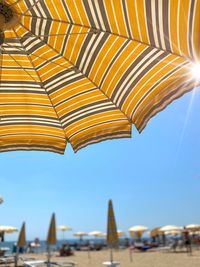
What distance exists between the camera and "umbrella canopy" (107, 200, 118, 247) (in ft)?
32.1

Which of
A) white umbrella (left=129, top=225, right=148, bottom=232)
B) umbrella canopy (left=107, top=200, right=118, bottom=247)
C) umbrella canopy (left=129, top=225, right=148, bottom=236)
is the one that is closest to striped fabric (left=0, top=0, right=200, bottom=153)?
umbrella canopy (left=107, top=200, right=118, bottom=247)

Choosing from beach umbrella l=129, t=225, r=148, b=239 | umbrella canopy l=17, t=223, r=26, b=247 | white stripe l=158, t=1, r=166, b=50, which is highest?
white stripe l=158, t=1, r=166, b=50

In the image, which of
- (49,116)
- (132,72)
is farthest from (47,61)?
(132,72)

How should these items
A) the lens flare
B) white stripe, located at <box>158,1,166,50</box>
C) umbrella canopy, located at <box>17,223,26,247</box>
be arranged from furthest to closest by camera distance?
umbrella canopy, located at <box>17,223,26,247</box> → the lens flare → white stripe, located at <box>158,1,166,50</box>

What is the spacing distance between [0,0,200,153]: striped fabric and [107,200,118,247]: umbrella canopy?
6.74m

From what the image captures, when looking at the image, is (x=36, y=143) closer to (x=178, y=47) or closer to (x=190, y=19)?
(x=178, y=47)

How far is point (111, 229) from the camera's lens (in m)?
10.2

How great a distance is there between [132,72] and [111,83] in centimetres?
31

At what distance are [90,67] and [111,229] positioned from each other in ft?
26.2

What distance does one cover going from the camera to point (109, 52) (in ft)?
10.1

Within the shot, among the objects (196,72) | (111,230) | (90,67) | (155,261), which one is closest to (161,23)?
(196,72)

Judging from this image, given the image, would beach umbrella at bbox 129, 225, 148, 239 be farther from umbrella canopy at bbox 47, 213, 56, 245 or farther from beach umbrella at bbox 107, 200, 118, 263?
beach umbrella at bbox 107, 200, 118, 263

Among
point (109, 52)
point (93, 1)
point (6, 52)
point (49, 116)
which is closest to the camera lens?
point (93, 1)

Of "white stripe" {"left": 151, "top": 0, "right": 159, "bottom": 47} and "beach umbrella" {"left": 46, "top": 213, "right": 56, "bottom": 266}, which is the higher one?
"white stripe" {"left": 151, "top": 0, "right": 159, "bottom": 47}
